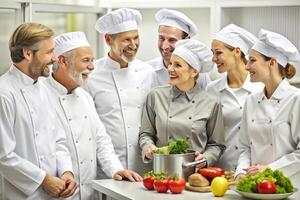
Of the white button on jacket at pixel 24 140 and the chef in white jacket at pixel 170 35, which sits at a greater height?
the chef in white jacket at pixel 170 35

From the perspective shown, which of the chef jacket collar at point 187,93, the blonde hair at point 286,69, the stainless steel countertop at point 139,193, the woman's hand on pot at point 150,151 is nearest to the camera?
the stainless steel countertop at point 139,193

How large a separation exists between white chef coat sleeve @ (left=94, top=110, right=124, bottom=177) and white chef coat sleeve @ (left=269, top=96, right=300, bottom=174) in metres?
0.80

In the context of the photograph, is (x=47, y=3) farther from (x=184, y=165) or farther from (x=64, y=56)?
(x=184, y=165)

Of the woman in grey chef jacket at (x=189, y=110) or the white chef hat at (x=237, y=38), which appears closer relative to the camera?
the woman in grey chef jacket at (x=189, y=110)

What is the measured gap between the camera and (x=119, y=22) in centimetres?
371

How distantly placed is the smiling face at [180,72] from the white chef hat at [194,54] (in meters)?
0.02

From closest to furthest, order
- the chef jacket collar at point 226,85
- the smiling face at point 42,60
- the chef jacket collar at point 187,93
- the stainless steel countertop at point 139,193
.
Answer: the stainless steel countertop at point 139,193
the smiling face at point 42,60
the chef jacket collar at point 187,93
the chef jacket collar at point 226,85

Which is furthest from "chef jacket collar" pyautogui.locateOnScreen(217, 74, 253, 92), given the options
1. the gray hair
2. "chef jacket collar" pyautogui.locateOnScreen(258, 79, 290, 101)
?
the gray hair

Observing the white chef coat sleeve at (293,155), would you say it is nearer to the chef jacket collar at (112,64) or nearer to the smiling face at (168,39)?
the smiling face at (168,39)

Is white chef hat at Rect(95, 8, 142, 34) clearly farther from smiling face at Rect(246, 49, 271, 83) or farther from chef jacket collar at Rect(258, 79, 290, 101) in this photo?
chef jacket collar at Rect(258, 79, 290, 101)

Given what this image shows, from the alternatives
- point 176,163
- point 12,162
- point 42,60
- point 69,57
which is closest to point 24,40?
point 42,60

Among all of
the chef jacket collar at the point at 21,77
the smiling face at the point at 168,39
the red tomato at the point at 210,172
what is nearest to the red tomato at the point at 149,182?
the red tomato at the point at 210,172

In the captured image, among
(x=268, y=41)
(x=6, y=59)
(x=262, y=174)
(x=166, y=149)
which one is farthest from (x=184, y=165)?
(x=6, y=59)

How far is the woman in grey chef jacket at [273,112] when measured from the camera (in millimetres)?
3213
